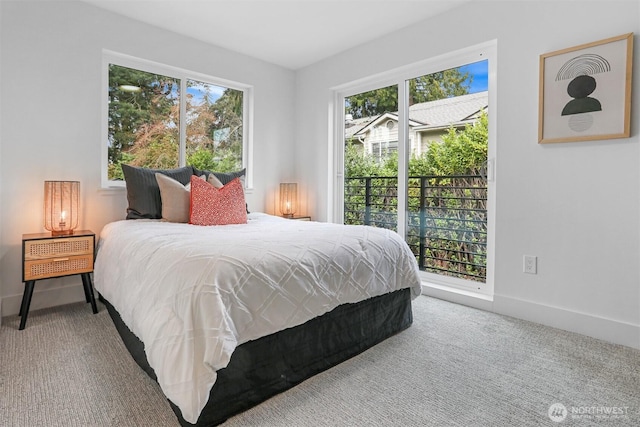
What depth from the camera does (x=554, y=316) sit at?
2.41 m

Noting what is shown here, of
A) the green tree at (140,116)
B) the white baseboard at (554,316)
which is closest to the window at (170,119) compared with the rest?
the green tree at (140,116)

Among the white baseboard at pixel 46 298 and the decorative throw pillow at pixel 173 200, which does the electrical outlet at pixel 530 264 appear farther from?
the white baseboard at pixel 46 298

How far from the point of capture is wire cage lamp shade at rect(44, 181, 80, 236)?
8.40 feet

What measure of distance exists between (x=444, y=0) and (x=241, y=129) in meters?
2.43

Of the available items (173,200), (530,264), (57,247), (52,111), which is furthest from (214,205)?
(530,264)

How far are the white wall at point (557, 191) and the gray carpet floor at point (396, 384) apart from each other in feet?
Answer: 0.91

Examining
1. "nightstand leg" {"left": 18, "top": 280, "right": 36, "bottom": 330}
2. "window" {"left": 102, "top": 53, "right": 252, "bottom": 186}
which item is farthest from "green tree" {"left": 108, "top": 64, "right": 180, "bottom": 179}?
"nightstand leg" {"left": 18, "top": 280, "right": 36, "bottom": 330}

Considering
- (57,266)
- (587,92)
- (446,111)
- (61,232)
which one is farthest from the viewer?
(446,111)

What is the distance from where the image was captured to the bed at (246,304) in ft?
4.21

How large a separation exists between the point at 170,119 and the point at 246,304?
2737 mm

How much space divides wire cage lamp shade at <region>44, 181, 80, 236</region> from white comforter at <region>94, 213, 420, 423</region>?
0.66 meters

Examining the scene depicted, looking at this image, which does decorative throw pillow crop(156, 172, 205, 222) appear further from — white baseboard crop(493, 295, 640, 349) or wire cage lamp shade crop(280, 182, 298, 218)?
white baseboard crop(493, 295, 640, 349)

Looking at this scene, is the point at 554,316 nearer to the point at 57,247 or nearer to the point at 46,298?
the point at 57,247

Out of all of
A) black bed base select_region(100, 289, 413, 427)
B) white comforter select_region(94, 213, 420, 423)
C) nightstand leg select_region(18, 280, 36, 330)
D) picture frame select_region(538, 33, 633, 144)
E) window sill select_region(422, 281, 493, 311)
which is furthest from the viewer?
window sill select_region(422, 281, 493, 311)
